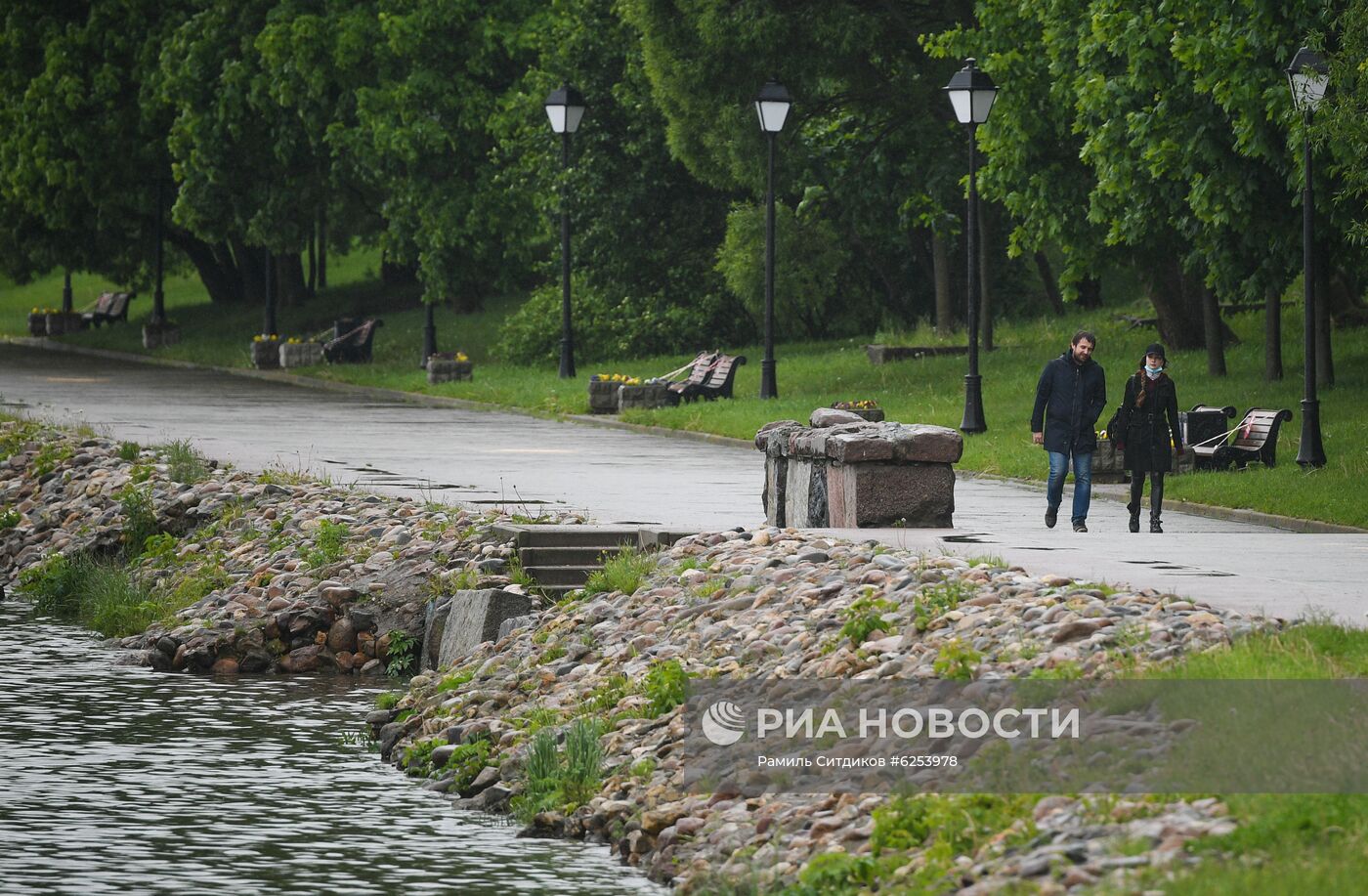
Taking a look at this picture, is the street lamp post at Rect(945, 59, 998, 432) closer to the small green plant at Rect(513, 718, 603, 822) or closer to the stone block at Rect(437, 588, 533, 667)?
the stone block at Rect(437, 588, 533, 667)

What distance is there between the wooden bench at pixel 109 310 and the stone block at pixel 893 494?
56462mm

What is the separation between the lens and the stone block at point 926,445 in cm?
1677

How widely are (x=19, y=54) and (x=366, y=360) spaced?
1677 centimetres

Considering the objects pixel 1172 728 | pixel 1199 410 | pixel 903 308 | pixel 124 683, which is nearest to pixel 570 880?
pixel 1172 728

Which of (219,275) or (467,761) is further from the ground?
(219,275)

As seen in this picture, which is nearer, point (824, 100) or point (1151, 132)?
point (1151, 132)

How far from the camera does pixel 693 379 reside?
1453 inches

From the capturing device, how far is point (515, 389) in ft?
132

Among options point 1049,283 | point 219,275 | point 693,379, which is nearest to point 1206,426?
point 693,379

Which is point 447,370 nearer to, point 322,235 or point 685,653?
point 322,235

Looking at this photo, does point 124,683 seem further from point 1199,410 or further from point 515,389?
point 515,389

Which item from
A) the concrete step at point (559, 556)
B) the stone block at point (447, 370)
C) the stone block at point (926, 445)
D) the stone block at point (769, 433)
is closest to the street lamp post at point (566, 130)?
the stone block at point (447, 370)

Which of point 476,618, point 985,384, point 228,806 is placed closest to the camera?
point 228,806

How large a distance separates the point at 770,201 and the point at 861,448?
732 inches
